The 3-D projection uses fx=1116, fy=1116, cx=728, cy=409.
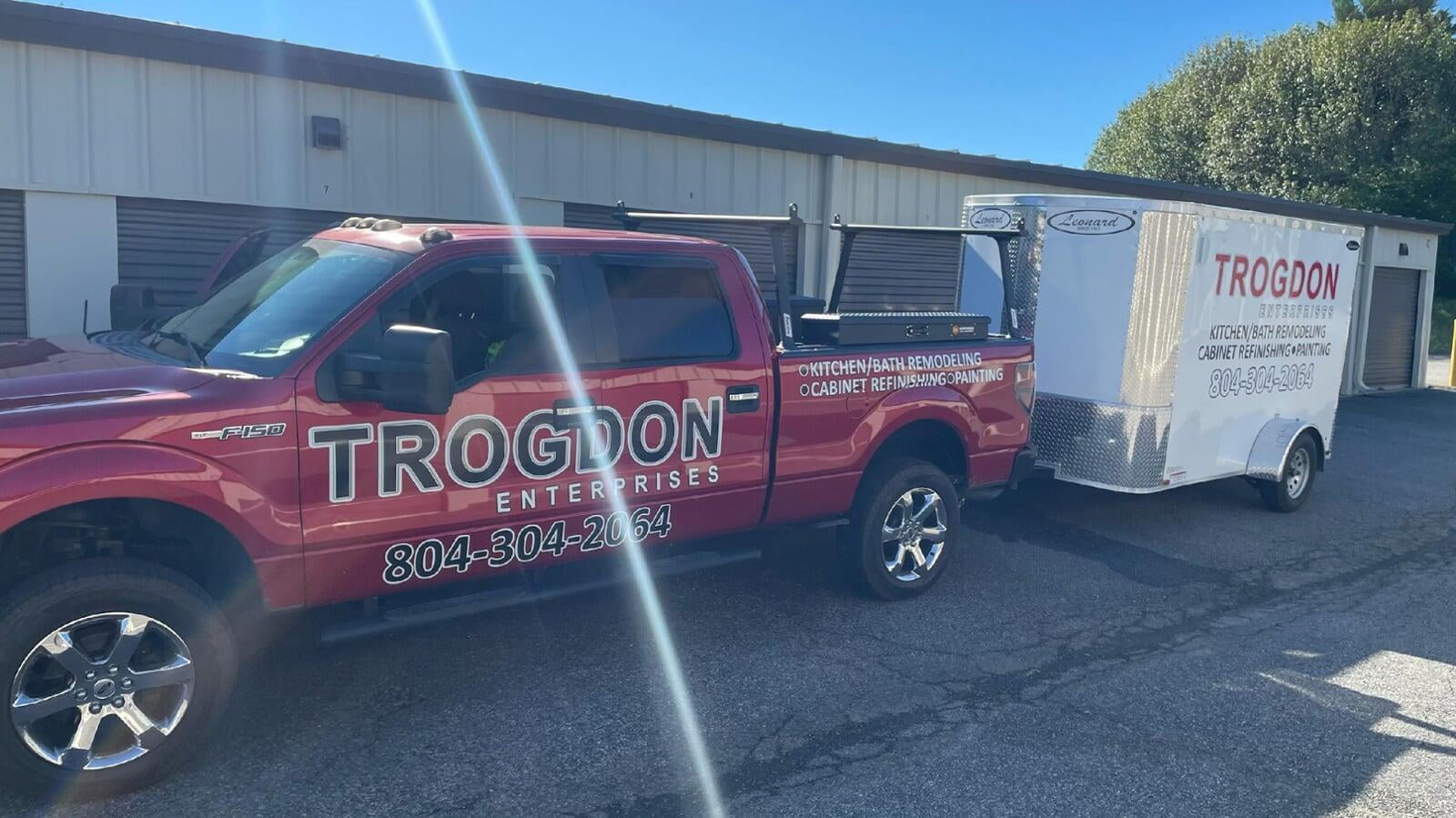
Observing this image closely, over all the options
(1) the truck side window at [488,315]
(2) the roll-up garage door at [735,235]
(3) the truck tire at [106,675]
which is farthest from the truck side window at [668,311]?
(2) the roll-up garage door at [735,235]

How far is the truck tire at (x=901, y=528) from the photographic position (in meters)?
6.20

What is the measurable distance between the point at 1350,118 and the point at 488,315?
109 feet

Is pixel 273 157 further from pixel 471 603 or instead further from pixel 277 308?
pixel 471 603

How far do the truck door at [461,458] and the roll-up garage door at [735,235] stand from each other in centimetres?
493

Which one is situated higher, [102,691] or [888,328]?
[888,328]

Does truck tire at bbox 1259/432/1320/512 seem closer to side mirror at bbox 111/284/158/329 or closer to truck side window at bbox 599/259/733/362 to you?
truck side window at bbox 599/259/733/362

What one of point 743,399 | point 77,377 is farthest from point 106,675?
point 743,399

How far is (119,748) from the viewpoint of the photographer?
385 centimetres

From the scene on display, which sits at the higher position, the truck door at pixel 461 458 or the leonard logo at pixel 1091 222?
the leonard logo at pixel 1091 222

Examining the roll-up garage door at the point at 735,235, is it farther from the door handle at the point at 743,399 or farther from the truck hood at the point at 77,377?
the truck hood at the point at 77,377

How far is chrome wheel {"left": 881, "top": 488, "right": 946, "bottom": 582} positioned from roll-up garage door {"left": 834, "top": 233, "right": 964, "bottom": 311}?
5421 mm

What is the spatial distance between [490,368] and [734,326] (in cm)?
138

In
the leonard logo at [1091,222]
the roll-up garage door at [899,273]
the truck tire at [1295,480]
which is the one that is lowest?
the truck tire at [1295,480]

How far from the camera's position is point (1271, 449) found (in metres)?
9.00
